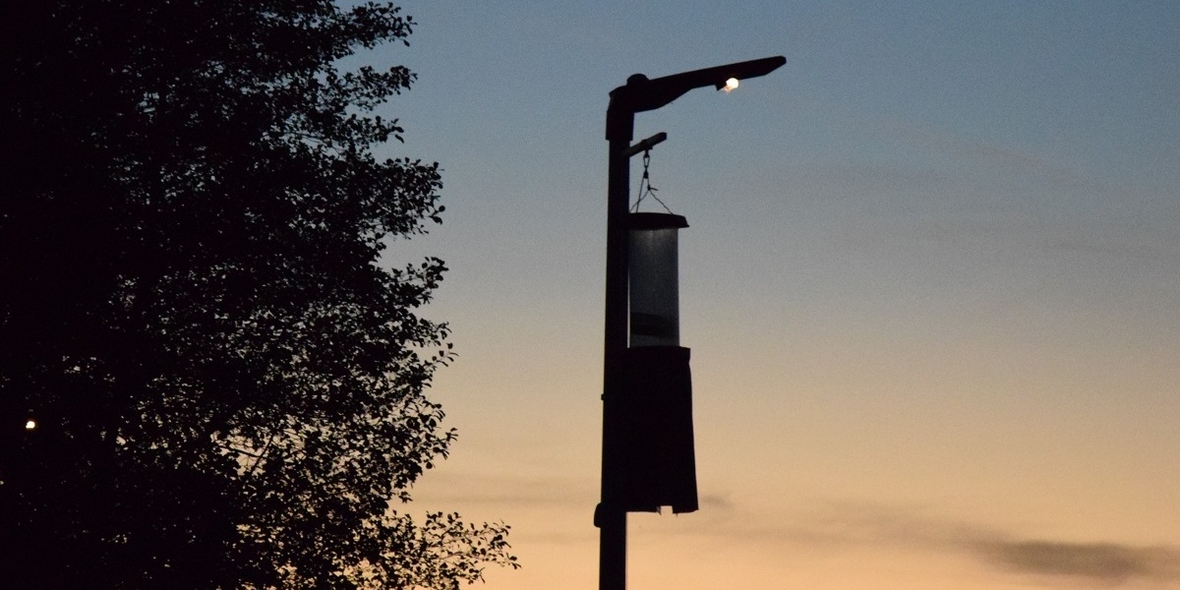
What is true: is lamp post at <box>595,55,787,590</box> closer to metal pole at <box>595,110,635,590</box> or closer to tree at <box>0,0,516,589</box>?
metal pole at <box>595,110,635,590</box>

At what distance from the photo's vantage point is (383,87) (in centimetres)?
2336

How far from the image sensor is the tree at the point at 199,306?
17984mm

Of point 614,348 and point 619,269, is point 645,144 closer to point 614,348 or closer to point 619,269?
point 619,269

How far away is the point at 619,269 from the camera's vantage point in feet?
33.5

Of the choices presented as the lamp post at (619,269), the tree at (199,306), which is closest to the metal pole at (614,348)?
the lamp post at (619,269)

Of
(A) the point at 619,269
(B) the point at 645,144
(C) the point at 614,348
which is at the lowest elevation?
(C) the point at 614,348

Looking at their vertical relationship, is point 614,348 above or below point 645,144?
below

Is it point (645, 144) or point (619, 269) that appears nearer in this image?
point (619, 269)

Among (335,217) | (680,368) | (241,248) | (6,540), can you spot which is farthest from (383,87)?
(680,368)

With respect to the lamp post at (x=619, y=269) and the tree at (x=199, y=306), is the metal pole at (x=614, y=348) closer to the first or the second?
the lamp post at (x=619, y=269)

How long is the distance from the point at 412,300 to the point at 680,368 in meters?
12.4

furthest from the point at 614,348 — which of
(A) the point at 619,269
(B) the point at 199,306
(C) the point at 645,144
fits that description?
(B) the point at 199,306

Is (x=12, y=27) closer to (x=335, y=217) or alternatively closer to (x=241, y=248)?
(x=241, y=248)

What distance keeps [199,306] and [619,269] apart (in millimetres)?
11550
